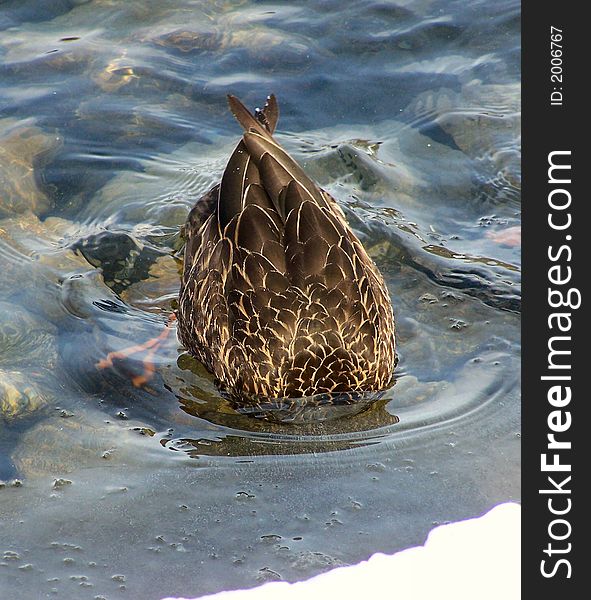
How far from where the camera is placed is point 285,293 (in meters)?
6.03

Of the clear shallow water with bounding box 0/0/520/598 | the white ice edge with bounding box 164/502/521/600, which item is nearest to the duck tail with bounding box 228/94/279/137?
the clear shallow water with bounding box 0/0/520/598

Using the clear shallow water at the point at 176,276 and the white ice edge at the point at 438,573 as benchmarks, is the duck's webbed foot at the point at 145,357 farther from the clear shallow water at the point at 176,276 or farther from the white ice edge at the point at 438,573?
the white ice edge at the point at 438,573

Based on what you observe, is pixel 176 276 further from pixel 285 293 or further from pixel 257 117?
pixel 285 293

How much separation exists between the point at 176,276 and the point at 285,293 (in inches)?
73.5

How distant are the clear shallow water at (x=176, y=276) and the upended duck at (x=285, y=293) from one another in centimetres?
26

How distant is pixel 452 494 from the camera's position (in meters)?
5.54

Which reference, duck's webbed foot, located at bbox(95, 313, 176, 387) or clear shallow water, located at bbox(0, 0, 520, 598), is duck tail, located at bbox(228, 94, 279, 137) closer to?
clear shallow water, located at bbox(0, 0, 520, 598)

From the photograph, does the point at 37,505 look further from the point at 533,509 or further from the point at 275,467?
the point at 533,509

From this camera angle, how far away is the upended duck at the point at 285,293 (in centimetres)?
600

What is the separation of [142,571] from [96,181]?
168 inches

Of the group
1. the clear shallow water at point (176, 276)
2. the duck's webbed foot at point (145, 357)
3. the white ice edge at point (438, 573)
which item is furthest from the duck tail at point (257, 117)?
the white ice edge at point (438, 573)

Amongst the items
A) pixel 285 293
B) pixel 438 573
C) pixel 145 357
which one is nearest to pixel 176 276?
pixel 145 357

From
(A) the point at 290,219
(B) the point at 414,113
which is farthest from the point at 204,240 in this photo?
(B) the point at 414,113

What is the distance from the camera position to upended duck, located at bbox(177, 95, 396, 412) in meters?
6.00
